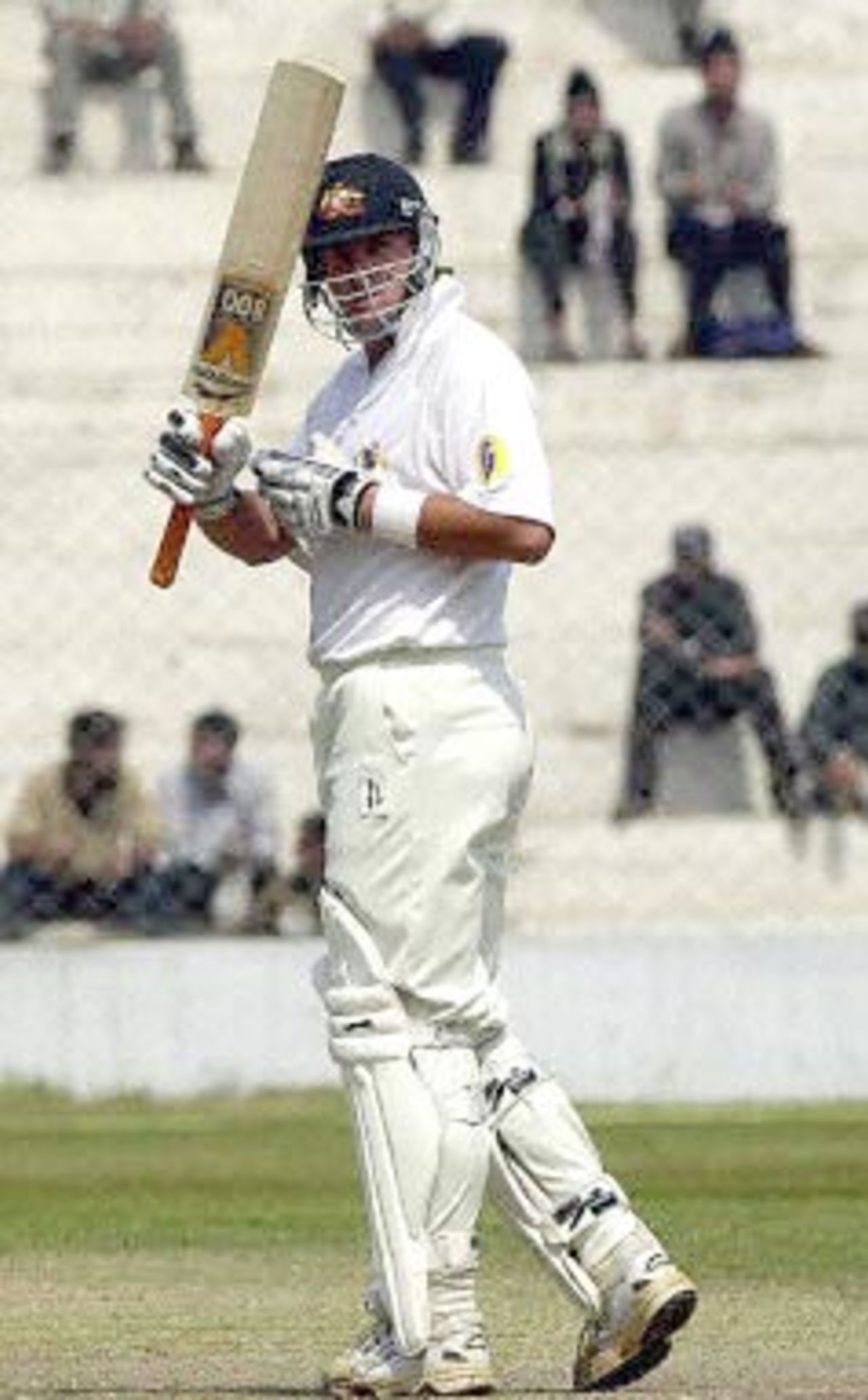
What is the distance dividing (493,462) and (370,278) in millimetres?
396

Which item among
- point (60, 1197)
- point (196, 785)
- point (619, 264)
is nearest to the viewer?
point (60, 1197)

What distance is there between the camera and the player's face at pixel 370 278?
315 inches

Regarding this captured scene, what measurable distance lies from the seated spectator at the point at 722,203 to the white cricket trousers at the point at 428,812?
11.9 m

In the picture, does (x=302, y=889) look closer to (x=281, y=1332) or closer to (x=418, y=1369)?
(x=281, y=1332)

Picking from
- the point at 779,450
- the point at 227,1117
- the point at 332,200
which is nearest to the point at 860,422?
the point at 779,450

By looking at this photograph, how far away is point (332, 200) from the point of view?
8.05 metres

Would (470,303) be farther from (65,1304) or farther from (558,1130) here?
(558,1130)

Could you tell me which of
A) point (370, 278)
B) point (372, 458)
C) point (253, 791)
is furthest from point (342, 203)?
point (253, 791)

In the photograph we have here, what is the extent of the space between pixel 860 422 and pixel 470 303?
Answer: 1.77 metres

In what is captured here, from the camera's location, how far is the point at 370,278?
315 inches

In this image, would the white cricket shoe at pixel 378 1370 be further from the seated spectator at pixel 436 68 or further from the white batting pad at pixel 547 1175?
the seated spectator at pixel 436 68

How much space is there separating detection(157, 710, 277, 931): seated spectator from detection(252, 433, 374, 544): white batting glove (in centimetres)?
908

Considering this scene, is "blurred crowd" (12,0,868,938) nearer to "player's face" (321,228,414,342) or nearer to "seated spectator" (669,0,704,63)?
"seated spectator" (669,0,704,63)

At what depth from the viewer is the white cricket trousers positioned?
25.6ft
